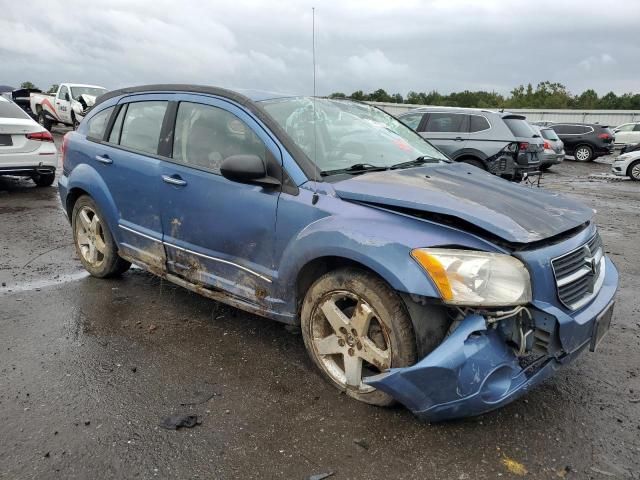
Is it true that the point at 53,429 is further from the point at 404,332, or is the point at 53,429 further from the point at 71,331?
the point at 404,332

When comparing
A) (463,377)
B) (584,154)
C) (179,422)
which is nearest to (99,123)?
(179,422)

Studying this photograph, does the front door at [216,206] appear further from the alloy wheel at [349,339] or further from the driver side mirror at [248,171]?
the alloy wheel at [349,339]

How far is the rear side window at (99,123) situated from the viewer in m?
4.61

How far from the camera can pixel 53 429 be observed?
269cm

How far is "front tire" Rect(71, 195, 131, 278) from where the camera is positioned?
15.3ft

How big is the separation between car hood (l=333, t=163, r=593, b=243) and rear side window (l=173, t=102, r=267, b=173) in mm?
790

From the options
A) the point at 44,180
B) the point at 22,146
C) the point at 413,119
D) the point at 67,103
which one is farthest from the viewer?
the point at 67,103

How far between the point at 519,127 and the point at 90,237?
9.85 meters

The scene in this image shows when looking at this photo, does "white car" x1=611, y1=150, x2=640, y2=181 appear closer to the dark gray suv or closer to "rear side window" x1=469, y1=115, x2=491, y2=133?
the dark gray suv

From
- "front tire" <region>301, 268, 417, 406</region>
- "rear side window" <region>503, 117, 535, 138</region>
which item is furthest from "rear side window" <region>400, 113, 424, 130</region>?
"front tire" <region>301, 268, 417, 406</region>

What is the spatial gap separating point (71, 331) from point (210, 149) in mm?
1701

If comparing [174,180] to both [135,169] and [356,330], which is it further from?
[356,330]

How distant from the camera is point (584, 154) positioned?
22828 mm

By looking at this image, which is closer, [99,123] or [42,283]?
[99,123]
